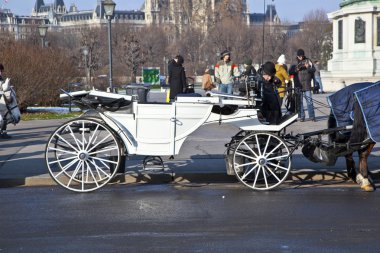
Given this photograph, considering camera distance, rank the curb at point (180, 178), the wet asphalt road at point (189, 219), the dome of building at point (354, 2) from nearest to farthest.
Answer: the wet asphalt road at point (189, 219), the curb at point (180, 178), the dome of building at point (354, 2)

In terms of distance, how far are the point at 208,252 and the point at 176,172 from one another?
453 cm

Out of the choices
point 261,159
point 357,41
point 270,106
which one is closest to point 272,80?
point 270,106

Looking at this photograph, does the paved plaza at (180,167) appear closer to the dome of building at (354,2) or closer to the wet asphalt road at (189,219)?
the wet asphalt road at (189,219)

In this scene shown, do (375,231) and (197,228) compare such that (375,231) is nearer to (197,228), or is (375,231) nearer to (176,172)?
(197,228)

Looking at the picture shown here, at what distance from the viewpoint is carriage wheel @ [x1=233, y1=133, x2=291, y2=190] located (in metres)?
10.1

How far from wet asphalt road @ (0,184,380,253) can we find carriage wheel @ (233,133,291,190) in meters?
0.21

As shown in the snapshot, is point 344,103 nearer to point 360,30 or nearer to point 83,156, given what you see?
point 83,156

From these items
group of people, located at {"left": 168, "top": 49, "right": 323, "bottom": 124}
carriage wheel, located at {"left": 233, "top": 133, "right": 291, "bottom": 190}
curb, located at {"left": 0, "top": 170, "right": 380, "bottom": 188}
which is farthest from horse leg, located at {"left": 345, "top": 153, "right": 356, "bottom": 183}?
carriage wheel, located at {"left": 233, "top": 133, "right": 291, "bottom": 190}

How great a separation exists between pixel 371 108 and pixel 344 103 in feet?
1.79

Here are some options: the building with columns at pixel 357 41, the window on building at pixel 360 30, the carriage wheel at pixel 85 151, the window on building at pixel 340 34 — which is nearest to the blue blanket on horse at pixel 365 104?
the carriage wheel at pixel 85 151

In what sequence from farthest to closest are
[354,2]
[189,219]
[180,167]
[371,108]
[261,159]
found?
1. [354,2]
2. [180,167]
3. [261,159]
4. [371,108]
5. [189,219]

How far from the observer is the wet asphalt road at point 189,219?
Result: 288 inches

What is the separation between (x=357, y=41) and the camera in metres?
39.5

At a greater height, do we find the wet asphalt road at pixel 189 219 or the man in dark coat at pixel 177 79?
the man in dark coat at pixel 177 79
